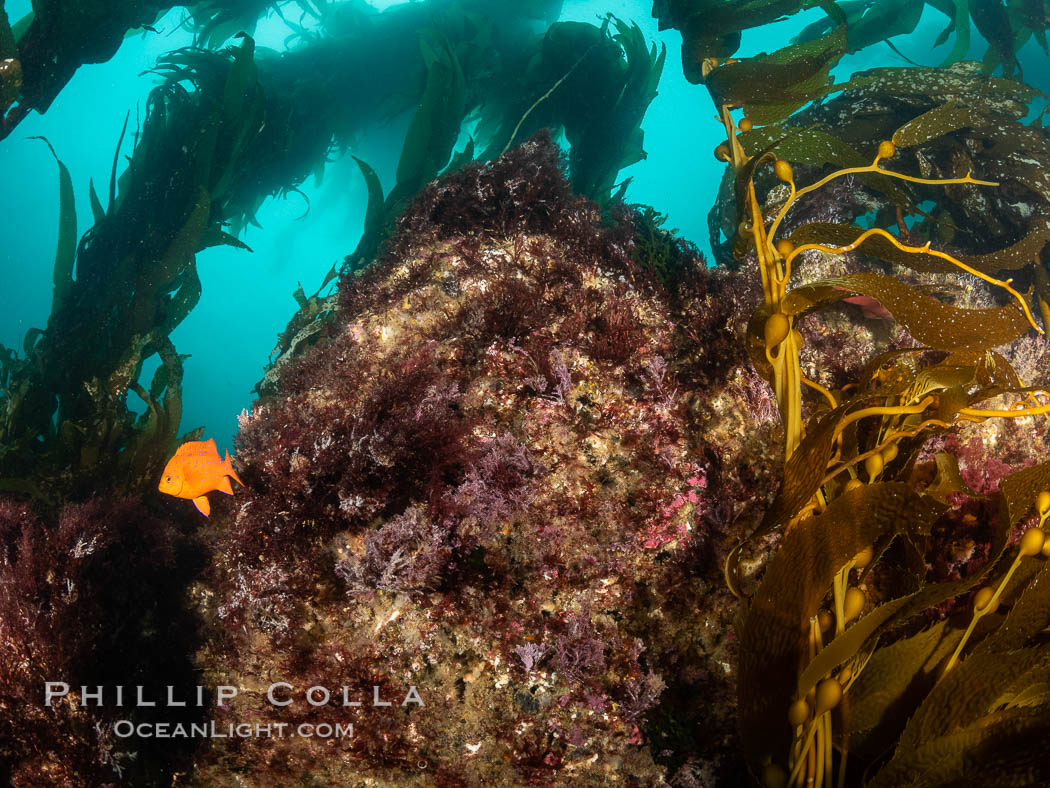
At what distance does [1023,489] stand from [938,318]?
0.62m

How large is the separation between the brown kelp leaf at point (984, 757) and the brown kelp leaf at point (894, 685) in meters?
0.18

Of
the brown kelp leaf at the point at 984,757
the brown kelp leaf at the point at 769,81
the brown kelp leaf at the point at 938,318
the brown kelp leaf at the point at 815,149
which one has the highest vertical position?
the brown kelp leaf at the point at 769,81

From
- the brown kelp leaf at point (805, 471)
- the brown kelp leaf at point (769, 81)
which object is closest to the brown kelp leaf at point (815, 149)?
the brown kelp leaf at point (769, 81)

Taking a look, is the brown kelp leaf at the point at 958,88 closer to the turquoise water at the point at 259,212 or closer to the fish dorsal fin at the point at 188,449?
the fish dorsal fin at the point at 188,449

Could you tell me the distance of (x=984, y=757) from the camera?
1152mm

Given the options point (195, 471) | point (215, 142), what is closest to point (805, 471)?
point (195, 471)

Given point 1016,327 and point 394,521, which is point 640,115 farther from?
point 394,521

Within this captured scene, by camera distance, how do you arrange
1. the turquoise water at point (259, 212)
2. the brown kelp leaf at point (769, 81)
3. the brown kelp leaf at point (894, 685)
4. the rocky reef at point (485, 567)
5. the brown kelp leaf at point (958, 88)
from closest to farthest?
the brown kelp leaf at point (894, 685), the rocky reef at point (485, 567), the brown kelp leaf at point (769, 81), the brown kelp leaf at point (958, 88), the turquoise water at point (259, 212)

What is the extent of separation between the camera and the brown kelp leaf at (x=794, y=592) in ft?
4.45

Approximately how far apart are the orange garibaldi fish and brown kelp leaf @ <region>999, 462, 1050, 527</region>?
2866 mm

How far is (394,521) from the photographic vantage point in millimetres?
1977

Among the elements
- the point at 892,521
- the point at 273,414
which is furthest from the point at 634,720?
the point at 273,414

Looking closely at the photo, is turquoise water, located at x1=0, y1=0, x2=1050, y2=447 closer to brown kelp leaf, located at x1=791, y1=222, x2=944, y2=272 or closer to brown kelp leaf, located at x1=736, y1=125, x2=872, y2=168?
brown kelp leaf, located at x1=736, y1=125, x2=872, y2=168

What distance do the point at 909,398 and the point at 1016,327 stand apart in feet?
1.19
